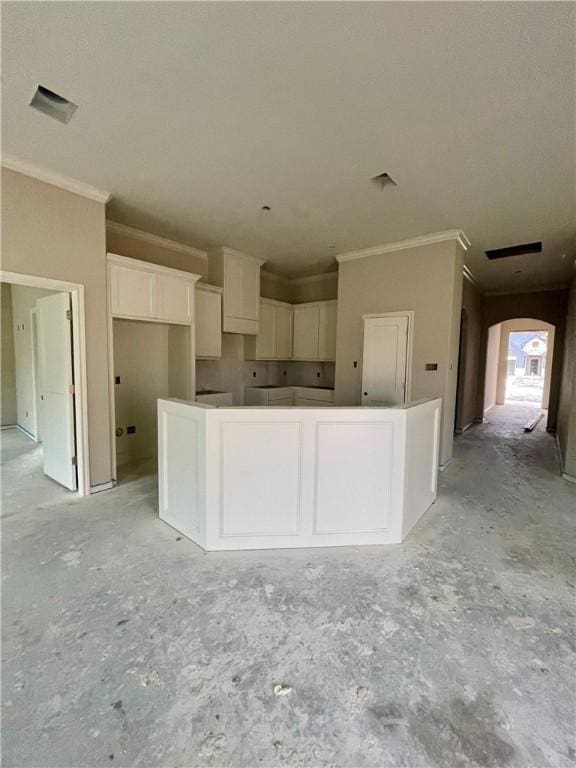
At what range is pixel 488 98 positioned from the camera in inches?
78.0

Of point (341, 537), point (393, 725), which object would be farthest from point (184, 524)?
point (393, 725)

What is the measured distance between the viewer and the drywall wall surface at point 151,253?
13.2 ft

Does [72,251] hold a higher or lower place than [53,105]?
lower

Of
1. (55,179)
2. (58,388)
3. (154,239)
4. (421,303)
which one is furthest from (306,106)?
(58,388)

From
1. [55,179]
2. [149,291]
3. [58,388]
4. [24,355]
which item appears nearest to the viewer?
[55,179]

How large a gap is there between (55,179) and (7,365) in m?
4.59

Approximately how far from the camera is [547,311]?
708cm

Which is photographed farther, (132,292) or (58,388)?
(132,292)

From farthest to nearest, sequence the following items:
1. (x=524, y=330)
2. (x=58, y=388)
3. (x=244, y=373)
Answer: (x=524, y=330) → (x=244, y=373) → (x=58, y=388)

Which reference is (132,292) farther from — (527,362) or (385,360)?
(527,362)

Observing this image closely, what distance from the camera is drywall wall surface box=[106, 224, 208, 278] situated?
4.04m

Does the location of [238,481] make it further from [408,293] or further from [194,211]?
[408,293]

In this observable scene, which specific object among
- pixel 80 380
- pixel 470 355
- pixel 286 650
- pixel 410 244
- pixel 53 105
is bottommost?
pixel 286 650

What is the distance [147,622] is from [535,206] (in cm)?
472
